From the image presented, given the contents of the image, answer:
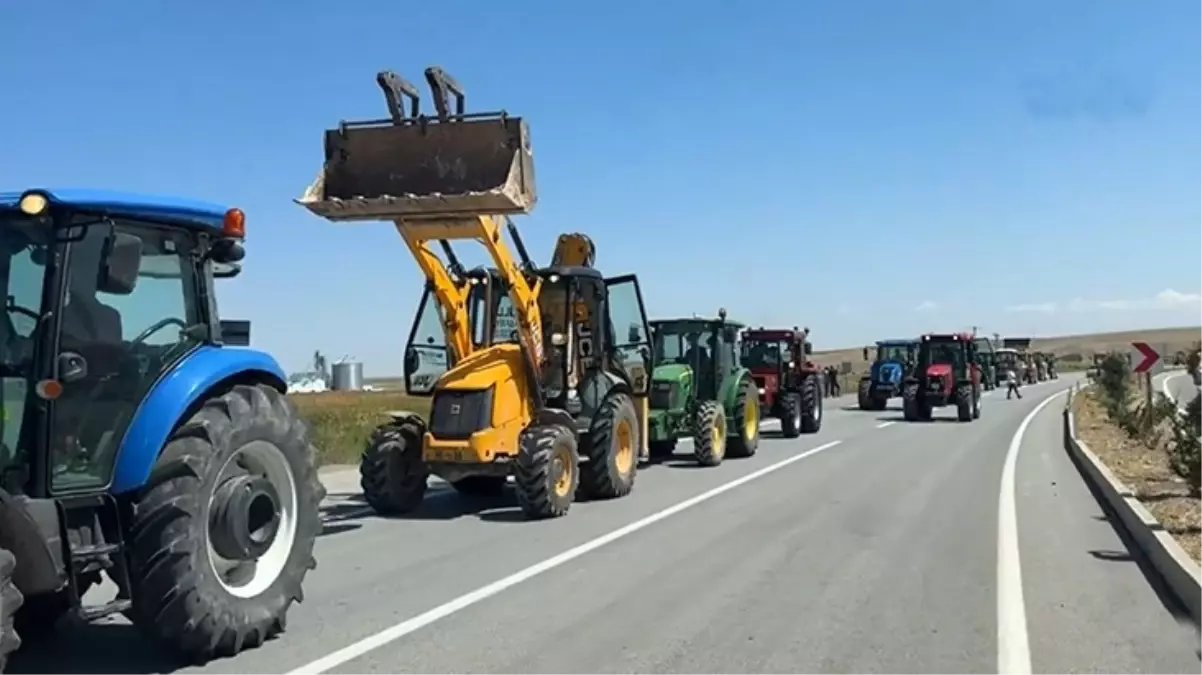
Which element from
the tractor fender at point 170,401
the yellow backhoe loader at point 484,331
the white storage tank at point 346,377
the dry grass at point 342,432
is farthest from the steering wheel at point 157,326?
the white storage tank at point 346,377

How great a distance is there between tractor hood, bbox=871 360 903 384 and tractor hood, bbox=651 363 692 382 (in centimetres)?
2093

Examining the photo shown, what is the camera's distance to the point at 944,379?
1292 inches

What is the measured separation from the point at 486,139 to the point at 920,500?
6.76 meters

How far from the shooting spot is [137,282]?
6543 mm

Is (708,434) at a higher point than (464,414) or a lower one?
lower

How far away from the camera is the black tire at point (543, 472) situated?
12.8m

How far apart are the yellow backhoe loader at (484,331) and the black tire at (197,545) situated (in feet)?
18.6

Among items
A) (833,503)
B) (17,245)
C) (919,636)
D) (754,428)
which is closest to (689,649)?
(919,636)

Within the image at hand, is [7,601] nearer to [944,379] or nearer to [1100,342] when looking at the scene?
[944,379]

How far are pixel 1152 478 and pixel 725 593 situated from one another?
31.0 feet

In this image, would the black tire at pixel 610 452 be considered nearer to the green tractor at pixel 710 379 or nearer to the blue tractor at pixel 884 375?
the green tractor at pixel 710 379

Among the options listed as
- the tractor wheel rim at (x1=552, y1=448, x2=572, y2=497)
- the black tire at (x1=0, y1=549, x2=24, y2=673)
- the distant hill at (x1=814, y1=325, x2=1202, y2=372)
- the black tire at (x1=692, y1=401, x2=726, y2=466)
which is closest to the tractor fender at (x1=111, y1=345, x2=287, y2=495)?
the black tire at (x1=0, y1=549, x2=24, y2=673)

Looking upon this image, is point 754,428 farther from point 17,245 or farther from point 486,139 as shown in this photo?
point 17,245

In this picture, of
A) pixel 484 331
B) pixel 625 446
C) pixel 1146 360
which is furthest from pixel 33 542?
pixel 1146 360
